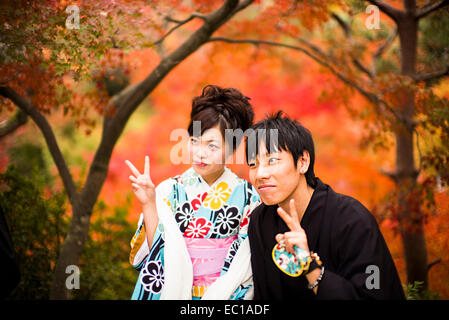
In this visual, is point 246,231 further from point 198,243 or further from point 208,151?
point 208,151

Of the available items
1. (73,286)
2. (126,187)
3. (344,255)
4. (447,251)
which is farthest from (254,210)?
(126,187)

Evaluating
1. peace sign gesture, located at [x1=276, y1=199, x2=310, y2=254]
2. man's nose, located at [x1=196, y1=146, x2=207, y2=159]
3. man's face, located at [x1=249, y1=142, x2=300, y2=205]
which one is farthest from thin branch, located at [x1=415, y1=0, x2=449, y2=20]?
peace sign gesture, located at [x1=276, y1=199, x2=310, y2=254]

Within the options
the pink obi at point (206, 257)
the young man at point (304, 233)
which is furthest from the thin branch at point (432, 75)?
the pink obi at point (206, 257)

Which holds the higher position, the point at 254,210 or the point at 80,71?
the point at 80,71

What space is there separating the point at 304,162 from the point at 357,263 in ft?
2.43

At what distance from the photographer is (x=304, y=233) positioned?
232cm

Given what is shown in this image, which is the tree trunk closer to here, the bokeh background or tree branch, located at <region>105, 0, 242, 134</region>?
the bokeh background

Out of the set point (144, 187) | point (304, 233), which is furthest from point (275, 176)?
point (144, 187)

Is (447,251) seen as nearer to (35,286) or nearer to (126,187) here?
(35,286)

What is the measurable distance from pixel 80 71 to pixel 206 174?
173cm

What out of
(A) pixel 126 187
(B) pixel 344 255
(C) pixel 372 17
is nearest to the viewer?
(B) pixel 344 255

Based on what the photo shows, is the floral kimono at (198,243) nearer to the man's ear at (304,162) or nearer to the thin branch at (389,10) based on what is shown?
the man's ear at (304,162)

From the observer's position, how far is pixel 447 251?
190 inches
